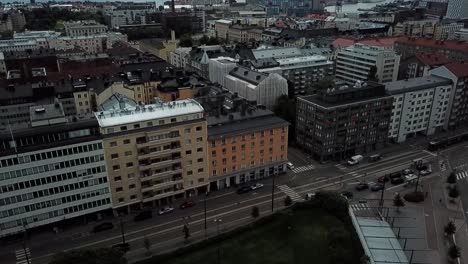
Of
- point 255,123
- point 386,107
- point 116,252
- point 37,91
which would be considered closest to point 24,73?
point 37,91

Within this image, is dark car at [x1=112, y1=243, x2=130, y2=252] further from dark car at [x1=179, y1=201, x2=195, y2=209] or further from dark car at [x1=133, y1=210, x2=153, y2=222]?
dark car at [x1=179, y1=201, x2=195, y2=209]

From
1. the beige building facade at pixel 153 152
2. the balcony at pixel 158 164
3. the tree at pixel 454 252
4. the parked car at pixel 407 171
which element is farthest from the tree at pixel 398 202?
the balcony at pixel 158 164

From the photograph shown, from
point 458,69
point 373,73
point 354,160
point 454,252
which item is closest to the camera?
point 454,252

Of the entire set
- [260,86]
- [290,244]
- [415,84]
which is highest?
[415,84]

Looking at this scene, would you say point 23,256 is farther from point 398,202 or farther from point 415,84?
point 415,84

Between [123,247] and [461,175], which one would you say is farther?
[461,175]

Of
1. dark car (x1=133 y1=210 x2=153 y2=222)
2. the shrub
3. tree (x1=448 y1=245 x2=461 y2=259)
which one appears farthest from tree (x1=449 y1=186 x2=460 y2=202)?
dark car (x1=133 y1=210 x2=153 y2=222)

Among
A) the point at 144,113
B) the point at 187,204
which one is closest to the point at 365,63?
the point at 187,204

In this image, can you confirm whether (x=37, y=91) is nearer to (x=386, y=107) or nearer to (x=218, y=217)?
(x=218, y=217)
